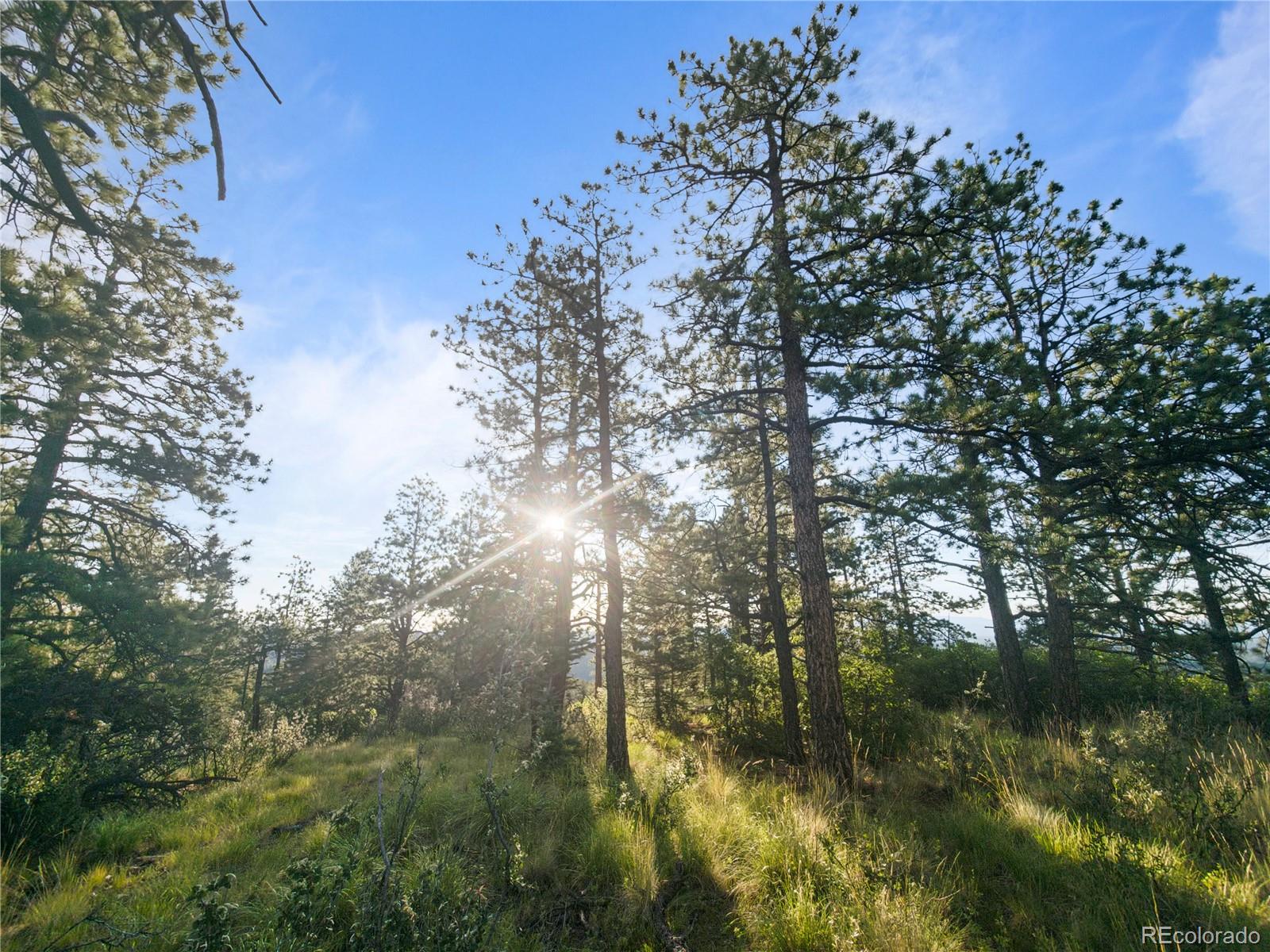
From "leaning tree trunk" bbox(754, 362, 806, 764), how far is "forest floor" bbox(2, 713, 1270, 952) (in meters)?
2.65

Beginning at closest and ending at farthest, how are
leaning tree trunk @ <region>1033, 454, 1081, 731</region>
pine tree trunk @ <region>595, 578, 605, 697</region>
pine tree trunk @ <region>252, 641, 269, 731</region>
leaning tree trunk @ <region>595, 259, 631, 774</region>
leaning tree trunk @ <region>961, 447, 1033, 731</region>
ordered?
leaning tree trunk @ <region>1033, 454, 1081, 731</region> < leaning tree trunk @ <region>595, 259, 631, 774</region> < leaning tree trunk @ <region>961, 447, 1033, 731</region> < pine tree trunk @ <region>595, 578, 605, 697</region> < pine tree trunk @ <region>252, 641, 269, 731</region>

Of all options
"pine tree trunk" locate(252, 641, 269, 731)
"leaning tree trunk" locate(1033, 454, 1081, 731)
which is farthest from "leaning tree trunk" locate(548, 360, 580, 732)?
"pine tree trunk" locate(252, 641, 269, 731)

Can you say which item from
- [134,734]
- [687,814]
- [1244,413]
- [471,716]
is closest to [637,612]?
[471,716]

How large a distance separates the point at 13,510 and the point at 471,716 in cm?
1020

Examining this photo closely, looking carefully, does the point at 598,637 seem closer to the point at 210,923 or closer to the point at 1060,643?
the point at 1060,643

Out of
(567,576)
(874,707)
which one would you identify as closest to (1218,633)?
(874,707)

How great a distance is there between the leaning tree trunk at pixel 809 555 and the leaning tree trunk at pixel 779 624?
2.36 ft

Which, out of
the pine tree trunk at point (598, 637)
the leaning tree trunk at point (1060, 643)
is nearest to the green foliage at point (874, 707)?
the leaning tree trunk at point (1060, 643)

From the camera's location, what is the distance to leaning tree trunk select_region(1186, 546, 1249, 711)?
7988 mm

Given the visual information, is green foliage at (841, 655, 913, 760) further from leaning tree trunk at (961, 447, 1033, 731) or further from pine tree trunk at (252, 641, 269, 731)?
pine tree trunk at (252, 641, 269, 731)

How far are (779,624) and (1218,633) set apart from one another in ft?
26.0

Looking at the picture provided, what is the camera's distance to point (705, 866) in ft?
15.9

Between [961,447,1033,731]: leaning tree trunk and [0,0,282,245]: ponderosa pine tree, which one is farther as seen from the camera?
[961,447,1033,731]: leaning tree trunk

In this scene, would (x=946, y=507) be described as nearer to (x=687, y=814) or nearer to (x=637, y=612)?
(x=687, y=814)
